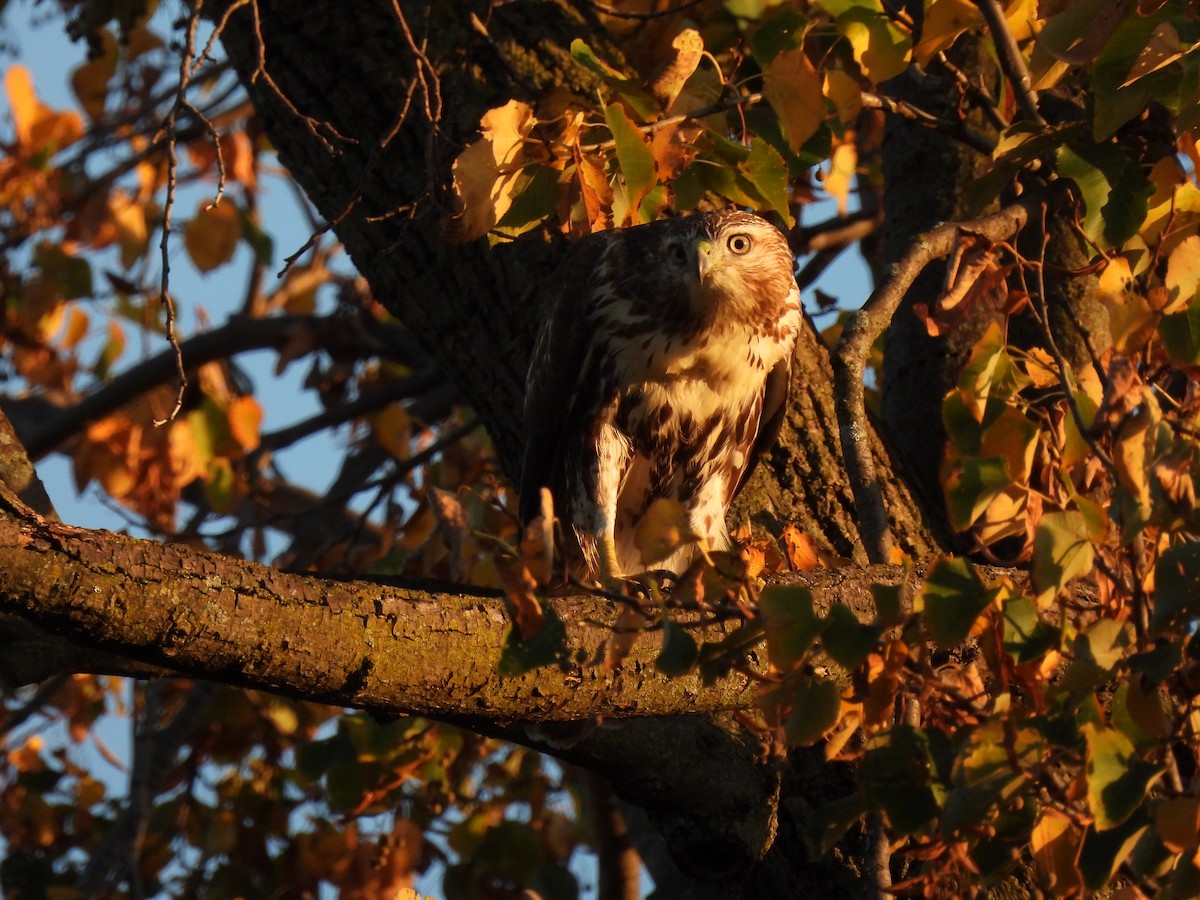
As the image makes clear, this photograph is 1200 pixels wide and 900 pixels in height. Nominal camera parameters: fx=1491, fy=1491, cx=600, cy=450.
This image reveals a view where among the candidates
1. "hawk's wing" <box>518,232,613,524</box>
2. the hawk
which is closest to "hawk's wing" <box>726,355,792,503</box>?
the hawk

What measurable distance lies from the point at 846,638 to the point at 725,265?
221 centimetres

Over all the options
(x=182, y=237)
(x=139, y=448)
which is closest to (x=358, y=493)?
(x=139, y=448)

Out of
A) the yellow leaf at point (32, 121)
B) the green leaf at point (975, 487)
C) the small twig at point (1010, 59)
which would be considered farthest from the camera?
the yellow leaf at point (32, 121)

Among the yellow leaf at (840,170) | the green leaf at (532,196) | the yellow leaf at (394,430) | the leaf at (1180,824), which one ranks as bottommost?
the leaf at (1180,824)

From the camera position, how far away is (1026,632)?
93.1 inches

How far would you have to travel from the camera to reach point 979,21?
11.2 feet

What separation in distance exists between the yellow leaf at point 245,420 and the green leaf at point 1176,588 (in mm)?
4504

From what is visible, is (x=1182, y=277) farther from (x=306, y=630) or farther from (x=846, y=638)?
(x=306, y=630)

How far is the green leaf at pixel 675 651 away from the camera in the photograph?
2164mm

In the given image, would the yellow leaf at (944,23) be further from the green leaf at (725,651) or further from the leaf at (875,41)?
the green leaf at (725,651)

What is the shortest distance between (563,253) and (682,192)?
37.4 inches

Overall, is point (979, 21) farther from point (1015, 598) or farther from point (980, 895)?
Result: point (980, 895)

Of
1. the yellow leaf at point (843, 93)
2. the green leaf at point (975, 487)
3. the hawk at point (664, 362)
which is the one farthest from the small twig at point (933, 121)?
the green leaf at point (975, 487)

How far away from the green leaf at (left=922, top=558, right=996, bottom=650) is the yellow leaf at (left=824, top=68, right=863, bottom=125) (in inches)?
59.9
